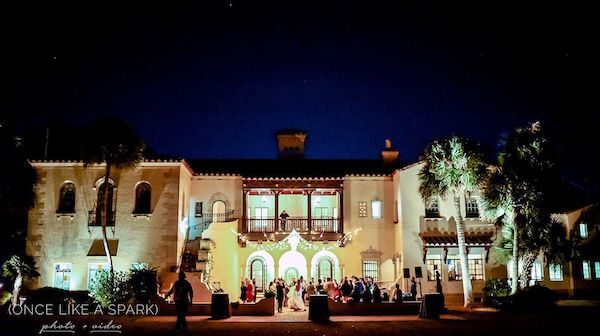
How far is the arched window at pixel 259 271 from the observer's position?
35.6 meters

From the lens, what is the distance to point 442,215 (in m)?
34.1

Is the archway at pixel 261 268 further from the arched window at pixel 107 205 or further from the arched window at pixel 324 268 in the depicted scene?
the arched window at pixel 107 205

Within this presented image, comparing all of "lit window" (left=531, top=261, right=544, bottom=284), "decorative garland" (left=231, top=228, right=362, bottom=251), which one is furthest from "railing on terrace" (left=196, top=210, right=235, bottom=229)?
"lit window" (left=531, top=261, right=544, bottom=284)

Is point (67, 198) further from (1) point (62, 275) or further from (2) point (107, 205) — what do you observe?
(1) point (62, 275)


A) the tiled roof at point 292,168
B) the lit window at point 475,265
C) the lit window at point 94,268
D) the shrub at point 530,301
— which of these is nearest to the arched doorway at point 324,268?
the tiled roof at point 292,168

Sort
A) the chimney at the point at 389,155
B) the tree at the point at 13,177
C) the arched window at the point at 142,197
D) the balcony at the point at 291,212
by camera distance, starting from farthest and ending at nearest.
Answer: the chimney at the point at 389,155
the balcony at the point at 291,212
the arched window at the point at 142,197
the tree at the point at 13,177

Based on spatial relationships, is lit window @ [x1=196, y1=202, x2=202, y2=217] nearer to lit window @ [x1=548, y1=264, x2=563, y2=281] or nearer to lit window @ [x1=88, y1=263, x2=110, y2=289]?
lit window @ [x1=88, y1=263, x2=110, y2=289]

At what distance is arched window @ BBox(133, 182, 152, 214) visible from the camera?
32719 mm

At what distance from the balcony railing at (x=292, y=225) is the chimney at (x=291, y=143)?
661 cm

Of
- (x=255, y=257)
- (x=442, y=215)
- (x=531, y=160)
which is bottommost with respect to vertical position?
(x=255, y=257)

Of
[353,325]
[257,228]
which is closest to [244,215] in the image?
[257,228]

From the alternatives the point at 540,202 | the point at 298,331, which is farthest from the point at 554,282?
the point at 298,331

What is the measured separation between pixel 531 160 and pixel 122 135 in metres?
20.3

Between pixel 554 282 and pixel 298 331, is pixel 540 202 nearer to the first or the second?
pixel 554 282
